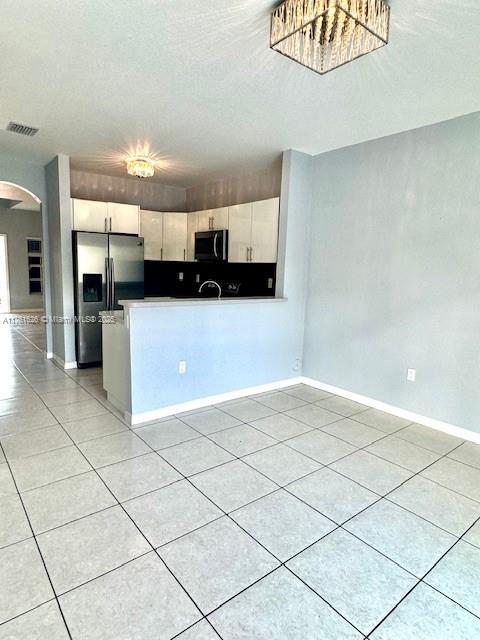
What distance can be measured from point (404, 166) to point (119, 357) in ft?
9.90

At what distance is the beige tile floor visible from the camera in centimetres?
139

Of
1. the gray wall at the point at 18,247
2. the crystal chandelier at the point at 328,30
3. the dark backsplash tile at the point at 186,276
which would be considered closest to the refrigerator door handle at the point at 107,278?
the dark backsplash tile at the point at 186,276

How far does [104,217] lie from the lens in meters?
4.83

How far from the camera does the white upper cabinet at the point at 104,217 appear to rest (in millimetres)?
4621

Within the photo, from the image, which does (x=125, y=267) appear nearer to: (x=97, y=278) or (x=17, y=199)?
(x=97, y=278)

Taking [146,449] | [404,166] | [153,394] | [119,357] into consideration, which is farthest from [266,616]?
[404,166]

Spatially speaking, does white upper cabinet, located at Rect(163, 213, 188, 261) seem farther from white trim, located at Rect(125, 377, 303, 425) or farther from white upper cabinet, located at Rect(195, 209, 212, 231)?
white trim, located at Rect(125, 377, 303, 425)

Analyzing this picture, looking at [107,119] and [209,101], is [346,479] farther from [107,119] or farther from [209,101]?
[107,119]

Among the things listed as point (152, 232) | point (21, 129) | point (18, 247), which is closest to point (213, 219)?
point (152, 232)

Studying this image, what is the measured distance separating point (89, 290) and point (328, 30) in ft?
12.4

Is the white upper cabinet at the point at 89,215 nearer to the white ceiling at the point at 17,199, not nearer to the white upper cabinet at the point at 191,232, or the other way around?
the white upper cabinet at the point at 191,232

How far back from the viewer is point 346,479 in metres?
2.33

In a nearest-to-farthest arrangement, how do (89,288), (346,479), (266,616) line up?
(266,616)
(346,479)
(89,288)

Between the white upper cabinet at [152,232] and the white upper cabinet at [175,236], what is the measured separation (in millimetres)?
75
